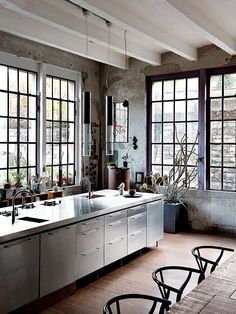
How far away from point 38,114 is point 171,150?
2.77 m

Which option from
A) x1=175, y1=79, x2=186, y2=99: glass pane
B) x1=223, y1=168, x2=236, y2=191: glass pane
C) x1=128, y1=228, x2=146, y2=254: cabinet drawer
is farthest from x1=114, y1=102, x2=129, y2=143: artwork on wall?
x1=128, y1=228, x2=146, y2=254: cabinet drawer

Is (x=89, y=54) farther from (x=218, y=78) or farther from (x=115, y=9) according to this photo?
(x=218, y=78)

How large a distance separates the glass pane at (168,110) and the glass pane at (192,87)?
0.42m

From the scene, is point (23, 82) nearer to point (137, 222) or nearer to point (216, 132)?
point (137, 222)

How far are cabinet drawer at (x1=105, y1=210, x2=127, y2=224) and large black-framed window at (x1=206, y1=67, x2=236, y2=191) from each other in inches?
107

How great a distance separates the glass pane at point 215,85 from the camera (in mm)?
6867

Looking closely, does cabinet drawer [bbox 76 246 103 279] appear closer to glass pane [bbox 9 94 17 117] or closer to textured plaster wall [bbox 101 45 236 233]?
glass pane [bbox 9 94 17 117]

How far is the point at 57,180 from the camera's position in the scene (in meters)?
6.88

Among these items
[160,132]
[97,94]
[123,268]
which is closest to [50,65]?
[97,94]

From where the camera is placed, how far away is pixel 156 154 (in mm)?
7602

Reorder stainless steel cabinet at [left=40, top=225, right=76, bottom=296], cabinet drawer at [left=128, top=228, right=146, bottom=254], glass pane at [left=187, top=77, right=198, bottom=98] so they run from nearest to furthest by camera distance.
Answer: stainless steel cabinet at [left=40, top=225, right=76, bottom=296], cabinet drawer at [left=128, top=228, right=146, bottom=254], glass pane at [left=187, top=77, right=198, bottom=98]

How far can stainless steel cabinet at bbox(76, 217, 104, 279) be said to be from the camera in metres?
4.07

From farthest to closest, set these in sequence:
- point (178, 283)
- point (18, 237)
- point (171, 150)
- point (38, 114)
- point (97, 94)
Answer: point (97, 94), point (171, 150), point (38, 114), point (178, 283), point (18, 237)

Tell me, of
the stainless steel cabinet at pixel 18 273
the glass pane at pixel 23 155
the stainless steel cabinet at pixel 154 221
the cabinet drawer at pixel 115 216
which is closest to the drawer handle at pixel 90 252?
the cabinet drawer at pixel 115 216
